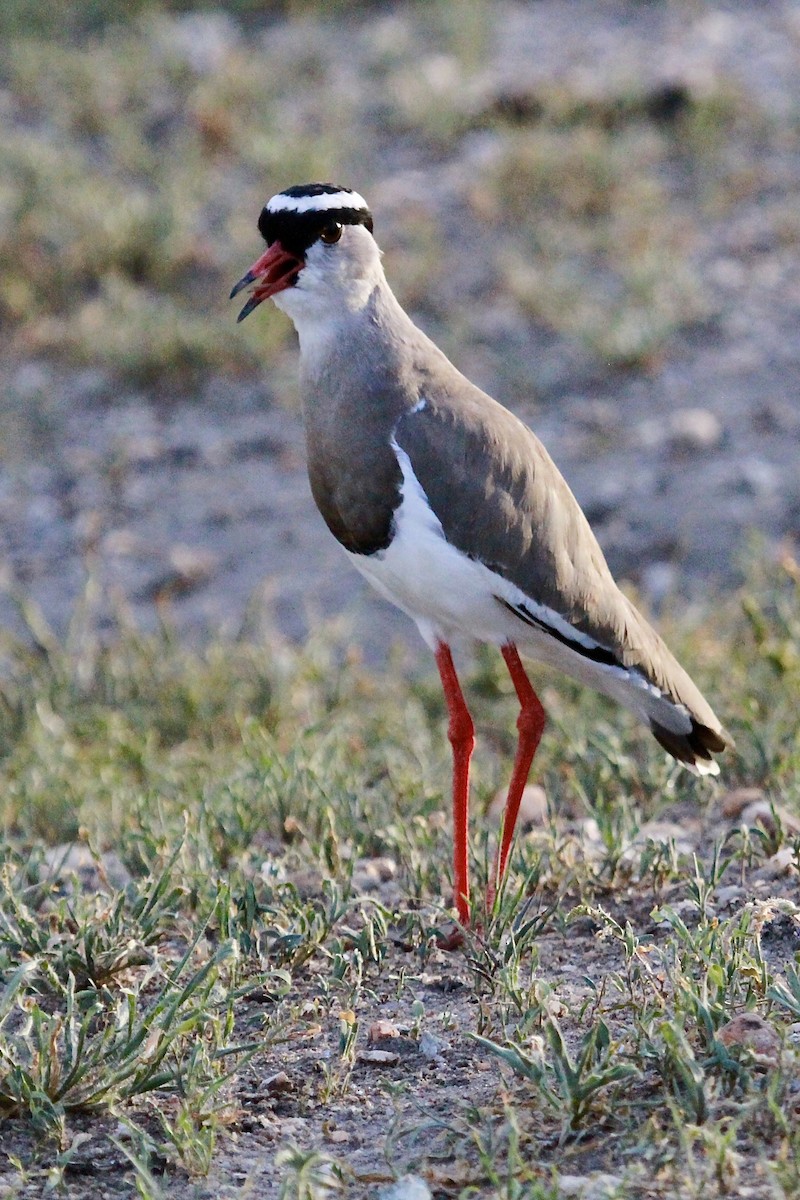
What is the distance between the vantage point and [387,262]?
814 cm

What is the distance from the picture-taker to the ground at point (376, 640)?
9.39ft

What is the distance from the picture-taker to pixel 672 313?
7566 millimetres

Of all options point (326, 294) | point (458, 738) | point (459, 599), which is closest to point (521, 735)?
point (458, 738)

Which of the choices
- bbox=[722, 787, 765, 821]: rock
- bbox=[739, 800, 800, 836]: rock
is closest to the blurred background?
bbox=[722, 787, 765, 821]: rock

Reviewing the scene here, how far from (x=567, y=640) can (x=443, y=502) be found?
1.56 ft

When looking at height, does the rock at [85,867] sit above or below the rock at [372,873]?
below

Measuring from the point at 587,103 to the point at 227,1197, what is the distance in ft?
24.0

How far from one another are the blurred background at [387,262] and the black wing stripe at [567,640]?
2.20m

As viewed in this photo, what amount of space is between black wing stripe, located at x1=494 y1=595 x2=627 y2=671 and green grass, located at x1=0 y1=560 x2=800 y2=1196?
387 millimetres

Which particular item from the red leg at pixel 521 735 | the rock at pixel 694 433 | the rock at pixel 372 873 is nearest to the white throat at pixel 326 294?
the red leg at pixel 521 735

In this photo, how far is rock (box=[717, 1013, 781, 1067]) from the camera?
9.16ft

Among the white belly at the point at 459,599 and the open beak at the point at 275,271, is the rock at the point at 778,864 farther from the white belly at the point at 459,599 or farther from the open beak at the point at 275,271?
the open beak at the point at 275,271

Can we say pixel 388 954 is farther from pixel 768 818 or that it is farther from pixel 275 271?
pixel 275 271

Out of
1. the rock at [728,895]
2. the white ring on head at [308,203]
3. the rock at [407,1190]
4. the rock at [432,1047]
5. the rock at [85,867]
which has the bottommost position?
the rock at [85,867]
